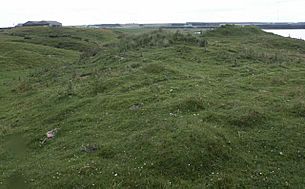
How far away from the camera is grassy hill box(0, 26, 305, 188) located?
15.8 meters

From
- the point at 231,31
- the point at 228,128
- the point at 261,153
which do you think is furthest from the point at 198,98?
the point at 231,31

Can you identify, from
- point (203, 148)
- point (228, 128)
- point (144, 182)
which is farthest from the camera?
point (228, 128)

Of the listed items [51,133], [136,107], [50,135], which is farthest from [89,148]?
[136,107]

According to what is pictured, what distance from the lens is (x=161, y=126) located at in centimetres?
1911

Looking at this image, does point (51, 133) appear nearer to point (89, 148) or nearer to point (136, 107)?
point (89, 148)

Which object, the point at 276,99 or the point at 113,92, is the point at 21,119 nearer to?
the point at 113,92

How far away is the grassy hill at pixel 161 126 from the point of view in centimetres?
1578

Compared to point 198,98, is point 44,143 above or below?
below

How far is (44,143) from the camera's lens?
67.9ft

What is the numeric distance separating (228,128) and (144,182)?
638 cm

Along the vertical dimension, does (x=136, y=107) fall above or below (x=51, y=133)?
above

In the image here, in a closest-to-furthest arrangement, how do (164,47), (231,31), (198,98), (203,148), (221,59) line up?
(203,148), (198,98), (221,59), (164,47), (231,31)

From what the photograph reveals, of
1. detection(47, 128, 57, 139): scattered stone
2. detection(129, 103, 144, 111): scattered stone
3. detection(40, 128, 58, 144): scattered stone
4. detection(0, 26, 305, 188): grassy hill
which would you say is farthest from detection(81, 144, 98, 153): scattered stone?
detection(129, 103, 144, 111): scattered stone

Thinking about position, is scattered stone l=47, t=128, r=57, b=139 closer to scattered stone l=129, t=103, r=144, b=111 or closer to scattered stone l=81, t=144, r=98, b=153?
scattered stone l=81, t=144, r=98, b=153
